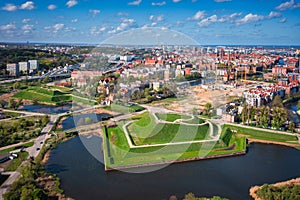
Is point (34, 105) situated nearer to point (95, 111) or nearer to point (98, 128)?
point (95, 111)

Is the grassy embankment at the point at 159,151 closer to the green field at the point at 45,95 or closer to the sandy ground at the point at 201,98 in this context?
the sandy ground at the point at 201,98

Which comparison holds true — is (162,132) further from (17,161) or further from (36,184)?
(17,161)

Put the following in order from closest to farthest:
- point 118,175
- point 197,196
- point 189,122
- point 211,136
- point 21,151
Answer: point 197,196 < point 118,175 < point 21,151 < point 211,136 < point 189,122

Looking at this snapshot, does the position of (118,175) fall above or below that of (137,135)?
below

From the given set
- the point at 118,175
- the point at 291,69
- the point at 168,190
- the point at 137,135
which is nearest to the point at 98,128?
the point at 137,135

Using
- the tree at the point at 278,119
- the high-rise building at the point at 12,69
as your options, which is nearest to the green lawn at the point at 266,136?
the tree at the point at 278,119

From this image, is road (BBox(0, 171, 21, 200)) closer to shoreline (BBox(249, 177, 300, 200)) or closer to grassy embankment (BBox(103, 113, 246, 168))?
grassy embankment (BBox(103, 113, 246, 168))
